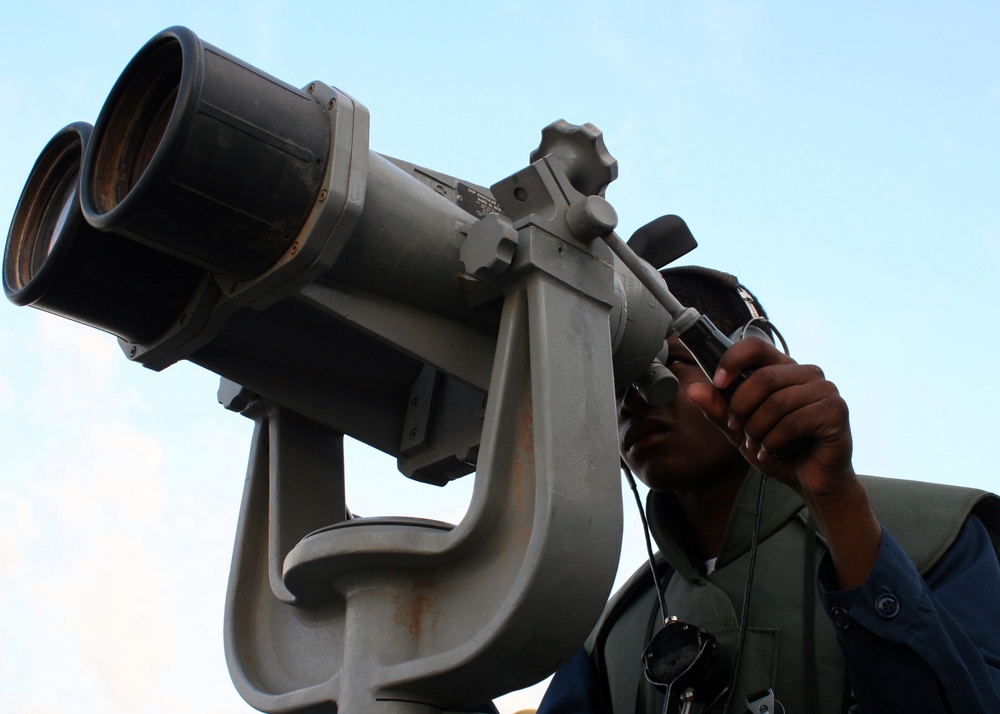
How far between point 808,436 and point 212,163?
998mm

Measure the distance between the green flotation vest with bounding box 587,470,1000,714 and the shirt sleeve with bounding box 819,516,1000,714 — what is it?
0.29 metres

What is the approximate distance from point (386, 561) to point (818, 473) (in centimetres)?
70

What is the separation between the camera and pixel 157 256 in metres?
1.78

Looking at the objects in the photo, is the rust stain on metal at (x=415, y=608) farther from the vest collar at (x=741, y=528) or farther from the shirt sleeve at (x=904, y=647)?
the vest collar at (x=741, y=528)

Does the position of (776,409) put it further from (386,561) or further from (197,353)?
(197,353)

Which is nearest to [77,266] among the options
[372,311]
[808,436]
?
[372,311]

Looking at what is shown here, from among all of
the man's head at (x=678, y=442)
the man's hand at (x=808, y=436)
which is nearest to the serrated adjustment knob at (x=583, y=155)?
the man's hand at (x=808, y=436)

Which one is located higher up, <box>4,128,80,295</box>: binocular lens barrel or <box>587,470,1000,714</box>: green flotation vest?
<box>4,128,80,295</box>: binocular lens barrel

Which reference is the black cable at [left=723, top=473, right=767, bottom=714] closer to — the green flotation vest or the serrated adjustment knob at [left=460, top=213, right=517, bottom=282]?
the green flotation vest

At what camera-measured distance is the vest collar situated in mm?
2387

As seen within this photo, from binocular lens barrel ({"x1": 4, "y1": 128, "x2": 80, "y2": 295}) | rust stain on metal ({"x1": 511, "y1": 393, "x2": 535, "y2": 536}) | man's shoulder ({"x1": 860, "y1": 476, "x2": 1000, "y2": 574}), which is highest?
binocular lens barrel ({"x1": 4, "y1": 128, "x2": 80, "y2": 295})

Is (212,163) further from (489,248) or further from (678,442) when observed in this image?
(678,442)

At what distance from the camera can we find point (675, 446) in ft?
8.37

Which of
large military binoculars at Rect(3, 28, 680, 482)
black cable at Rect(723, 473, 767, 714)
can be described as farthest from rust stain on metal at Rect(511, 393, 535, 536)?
black cable at Rect(723, 473, 767, 714)
